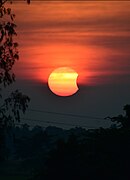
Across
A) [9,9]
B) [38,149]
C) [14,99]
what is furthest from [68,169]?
[38,149]

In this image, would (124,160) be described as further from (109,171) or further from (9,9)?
(9,9)

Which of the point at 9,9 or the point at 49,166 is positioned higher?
the point at 9,9

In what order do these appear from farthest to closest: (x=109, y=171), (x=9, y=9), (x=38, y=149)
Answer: (x=38, y=149) → (x=109, y=171) → (x=9, y=9)

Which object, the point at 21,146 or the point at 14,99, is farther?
the point at 21,146

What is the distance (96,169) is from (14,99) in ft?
53.5

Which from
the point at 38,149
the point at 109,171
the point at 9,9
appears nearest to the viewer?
the point at 9,9

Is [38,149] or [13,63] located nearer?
[13,63]

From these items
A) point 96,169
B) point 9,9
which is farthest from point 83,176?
point 9,9

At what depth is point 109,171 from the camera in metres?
51.0

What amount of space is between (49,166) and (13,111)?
17824 mm

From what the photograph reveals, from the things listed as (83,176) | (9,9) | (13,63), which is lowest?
(83,176)

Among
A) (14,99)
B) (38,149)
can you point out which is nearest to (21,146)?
(38,149)

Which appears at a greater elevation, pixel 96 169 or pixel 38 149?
pixel 38 149

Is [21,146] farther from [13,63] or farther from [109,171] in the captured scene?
[13,63]
